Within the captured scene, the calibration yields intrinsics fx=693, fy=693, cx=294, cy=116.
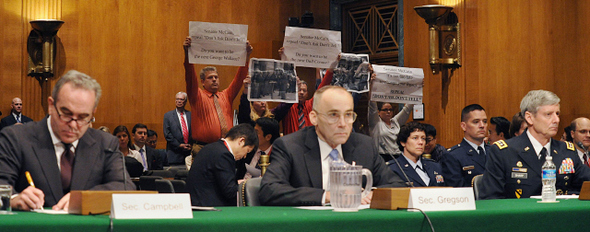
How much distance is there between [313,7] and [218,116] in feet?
15.2

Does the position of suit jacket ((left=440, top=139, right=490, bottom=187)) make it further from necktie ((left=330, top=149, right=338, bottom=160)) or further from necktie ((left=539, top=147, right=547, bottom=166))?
necktie ((left=330, top=149, right=338, bottom=160))

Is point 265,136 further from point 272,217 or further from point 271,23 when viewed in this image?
point 271,23

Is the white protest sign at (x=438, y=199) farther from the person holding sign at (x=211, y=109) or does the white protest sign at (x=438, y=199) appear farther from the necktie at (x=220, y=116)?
the necktie at (x=220, y=116)

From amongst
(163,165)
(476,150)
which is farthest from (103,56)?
(476,150)

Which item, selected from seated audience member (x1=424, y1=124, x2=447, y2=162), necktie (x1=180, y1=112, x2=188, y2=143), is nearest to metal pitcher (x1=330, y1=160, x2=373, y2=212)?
seated audience member (x1=424, y1=124, x2=447, y2=162)

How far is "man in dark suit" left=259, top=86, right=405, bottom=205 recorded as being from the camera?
9.52ft

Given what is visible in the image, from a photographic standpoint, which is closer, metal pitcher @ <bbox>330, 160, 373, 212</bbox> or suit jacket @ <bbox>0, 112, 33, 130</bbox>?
metal pitcher @ <bbox>330, 160, 373, 212</bbox>

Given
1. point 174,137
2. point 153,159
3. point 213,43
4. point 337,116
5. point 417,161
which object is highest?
point 213,43

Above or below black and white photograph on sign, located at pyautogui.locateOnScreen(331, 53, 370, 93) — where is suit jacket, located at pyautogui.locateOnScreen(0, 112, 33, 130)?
below

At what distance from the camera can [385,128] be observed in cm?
691

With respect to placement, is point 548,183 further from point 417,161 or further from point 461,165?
point 461,165

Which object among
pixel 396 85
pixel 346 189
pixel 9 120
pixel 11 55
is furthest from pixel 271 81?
pixel 11 55

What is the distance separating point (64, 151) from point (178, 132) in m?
6.12

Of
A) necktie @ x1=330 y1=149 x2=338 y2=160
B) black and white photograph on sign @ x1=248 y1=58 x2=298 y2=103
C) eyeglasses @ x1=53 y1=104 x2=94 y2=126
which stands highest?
black and white photograph on sign @ x1=248 y1=58 x2=298 y2=103
